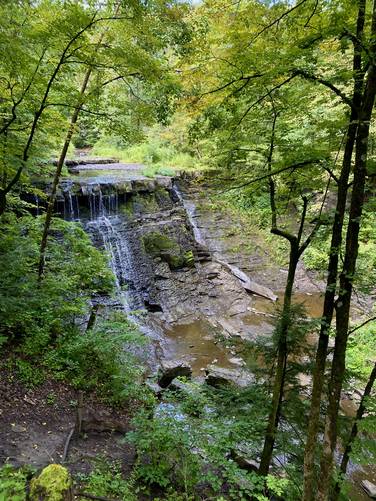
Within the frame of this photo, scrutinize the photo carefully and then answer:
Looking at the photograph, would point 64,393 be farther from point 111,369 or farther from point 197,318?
point 197,318

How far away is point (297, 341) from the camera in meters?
4.53

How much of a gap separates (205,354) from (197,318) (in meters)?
2.10

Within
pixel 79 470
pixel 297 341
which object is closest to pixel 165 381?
pixel 79 470

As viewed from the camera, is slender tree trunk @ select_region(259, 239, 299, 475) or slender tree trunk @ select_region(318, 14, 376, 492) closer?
slender tree trunk @ select_region(318, 14, 376, 492)

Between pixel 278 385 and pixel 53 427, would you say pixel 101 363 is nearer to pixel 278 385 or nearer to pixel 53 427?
pixel 53 427

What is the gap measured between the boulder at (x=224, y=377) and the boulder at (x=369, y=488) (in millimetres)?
2622

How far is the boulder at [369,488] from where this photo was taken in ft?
18.6

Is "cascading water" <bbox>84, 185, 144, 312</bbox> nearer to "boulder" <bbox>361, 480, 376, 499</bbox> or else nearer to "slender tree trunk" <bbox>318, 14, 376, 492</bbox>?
"boulder" <bbox>361, 480, 376, 499</bbox>

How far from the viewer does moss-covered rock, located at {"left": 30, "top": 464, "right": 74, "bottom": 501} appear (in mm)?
1944

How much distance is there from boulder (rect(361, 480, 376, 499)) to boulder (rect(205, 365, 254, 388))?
2.62 meters

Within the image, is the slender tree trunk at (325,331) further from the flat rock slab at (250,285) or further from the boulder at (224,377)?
the flat rock slab at (250,285)

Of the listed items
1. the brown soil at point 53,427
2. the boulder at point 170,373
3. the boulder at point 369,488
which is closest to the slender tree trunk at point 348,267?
the brown soil at point 53,427

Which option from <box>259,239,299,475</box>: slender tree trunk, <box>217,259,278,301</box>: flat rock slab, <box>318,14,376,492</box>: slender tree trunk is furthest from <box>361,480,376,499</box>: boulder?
<box>217,259,278,301</box>: flat rock slab

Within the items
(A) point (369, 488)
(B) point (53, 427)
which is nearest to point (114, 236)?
(B) point (53, 427)
